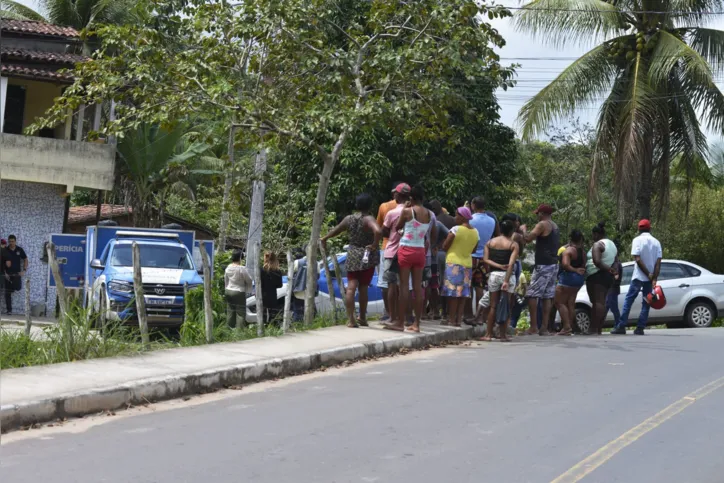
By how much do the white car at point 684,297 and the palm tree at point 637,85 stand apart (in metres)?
5.25

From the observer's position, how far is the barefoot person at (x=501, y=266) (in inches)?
526

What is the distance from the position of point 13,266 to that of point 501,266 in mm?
13313

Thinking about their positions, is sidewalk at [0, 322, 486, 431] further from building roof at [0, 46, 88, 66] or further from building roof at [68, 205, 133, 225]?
building roof at [68, 205, 133, 225]

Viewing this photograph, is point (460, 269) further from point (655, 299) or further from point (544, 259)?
point (655, 299)

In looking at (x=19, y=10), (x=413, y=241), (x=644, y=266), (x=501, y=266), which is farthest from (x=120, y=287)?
(x=19, y=10)

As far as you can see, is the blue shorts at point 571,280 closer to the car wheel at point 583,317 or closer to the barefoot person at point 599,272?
the barefoot person at point 599,272

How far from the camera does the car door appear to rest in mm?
19297

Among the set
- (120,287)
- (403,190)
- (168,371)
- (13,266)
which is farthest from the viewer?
(13,266)

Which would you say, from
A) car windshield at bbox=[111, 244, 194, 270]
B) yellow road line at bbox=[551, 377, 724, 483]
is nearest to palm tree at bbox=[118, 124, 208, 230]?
car windshield at bbox=[111, 244, 194, 270]

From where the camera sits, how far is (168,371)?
888 cm

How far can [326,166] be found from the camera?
1362 cm

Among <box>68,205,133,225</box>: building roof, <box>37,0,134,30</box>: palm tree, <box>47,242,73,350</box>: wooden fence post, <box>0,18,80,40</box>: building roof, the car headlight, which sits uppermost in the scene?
<box>37,0,134,30</box>: palm tree

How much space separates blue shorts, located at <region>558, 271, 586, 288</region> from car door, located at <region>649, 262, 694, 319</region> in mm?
4859

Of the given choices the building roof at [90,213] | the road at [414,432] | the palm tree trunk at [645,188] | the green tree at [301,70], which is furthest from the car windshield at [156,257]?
the building roof at [90,213]
